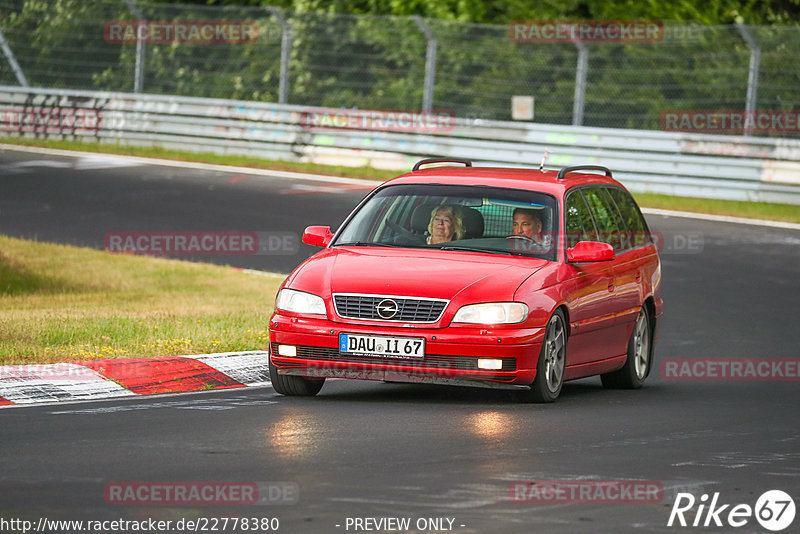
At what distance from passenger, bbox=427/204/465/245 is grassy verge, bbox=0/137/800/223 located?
1368cm

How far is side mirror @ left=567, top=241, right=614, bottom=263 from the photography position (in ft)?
34.7

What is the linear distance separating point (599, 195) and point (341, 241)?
7.30 ft

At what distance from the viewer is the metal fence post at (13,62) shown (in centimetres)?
3153

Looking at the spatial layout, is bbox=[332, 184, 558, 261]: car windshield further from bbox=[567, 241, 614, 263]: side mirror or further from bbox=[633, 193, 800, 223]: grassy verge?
bbox=[633, 193, 800, 223]: grassy verge

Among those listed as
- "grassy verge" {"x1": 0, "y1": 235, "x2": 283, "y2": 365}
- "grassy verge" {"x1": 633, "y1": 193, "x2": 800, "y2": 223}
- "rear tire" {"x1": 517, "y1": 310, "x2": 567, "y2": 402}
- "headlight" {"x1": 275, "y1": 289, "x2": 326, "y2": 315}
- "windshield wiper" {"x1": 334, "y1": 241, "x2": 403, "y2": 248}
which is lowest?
"grassy verge" {"x1": 0, "y1": 235, "x2": 283, "y2": 365}

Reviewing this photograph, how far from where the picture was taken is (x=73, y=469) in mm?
7383

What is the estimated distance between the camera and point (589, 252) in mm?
10594

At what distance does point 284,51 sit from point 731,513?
23.1 m

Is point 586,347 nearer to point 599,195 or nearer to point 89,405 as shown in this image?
point 599,195

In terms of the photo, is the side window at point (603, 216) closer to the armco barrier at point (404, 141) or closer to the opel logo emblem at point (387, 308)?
the opel logo emblem at point (387, 308)

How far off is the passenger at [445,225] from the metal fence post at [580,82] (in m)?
15.8

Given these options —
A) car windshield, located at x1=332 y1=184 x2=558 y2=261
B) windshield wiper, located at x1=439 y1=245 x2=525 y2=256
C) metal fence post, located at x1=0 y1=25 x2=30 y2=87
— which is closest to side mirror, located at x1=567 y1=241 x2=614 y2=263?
car windshield, located at x1=332 y1=184 x2=558 y2=261

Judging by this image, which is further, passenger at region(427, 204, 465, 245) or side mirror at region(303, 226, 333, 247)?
side mirror at region(303, 226, 333, 247)

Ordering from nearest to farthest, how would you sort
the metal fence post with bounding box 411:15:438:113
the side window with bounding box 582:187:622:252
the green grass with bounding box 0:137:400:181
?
the side window with bounding box 582:187:622:252 → the green grass with bounding box 0:137:400:181 → the metal fence post with bounding box 411:15:438:113
